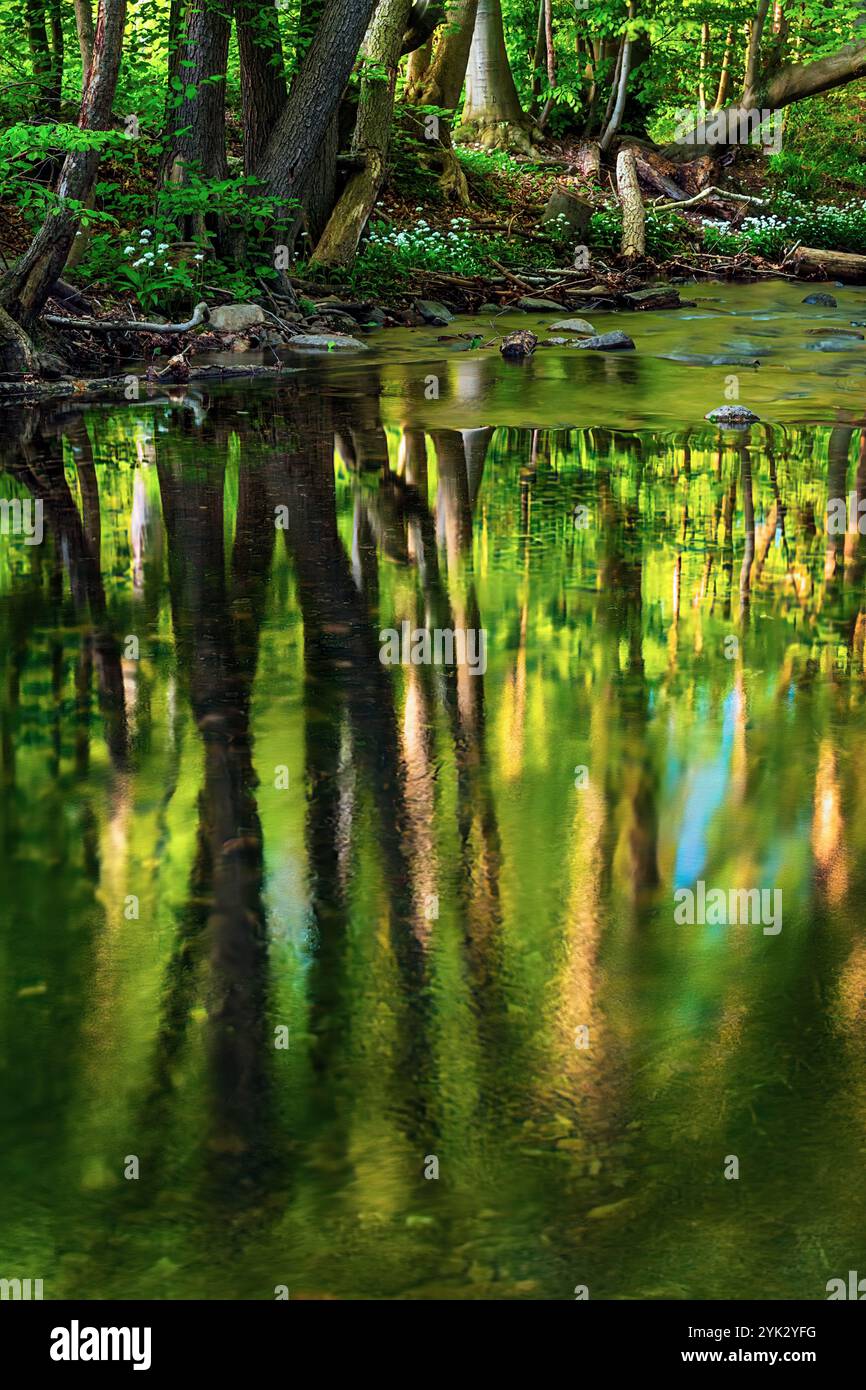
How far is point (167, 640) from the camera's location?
23.1ft

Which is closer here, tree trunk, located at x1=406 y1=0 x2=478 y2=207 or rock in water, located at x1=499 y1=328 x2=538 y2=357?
rock in water, located at x1=499 y1=328 x2=538 y2=357

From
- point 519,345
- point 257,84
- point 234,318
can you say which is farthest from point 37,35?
point 519,345

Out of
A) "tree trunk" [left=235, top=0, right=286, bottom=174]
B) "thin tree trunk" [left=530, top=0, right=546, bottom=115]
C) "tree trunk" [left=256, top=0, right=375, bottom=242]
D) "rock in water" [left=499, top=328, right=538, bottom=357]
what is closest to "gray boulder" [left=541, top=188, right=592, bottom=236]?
"tree trunk" [left=235, top=0, right=286, bottom=174]

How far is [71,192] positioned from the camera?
15.1m

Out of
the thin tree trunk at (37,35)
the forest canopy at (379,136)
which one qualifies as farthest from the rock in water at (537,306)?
the thin tree trunk at (37,35)

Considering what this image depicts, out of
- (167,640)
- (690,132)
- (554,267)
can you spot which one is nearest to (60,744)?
(167,640)

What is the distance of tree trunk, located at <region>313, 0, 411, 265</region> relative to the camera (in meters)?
21.8

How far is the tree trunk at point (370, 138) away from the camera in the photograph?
21.8 m

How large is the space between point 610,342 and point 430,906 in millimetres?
14829

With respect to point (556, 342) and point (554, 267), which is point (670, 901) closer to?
point (556, 342)

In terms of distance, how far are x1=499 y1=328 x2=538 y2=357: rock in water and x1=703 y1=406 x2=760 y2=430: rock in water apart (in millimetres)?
4590

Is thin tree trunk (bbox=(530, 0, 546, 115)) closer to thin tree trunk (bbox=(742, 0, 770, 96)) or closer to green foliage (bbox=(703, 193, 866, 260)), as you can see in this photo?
thin tree trunk (bbox=(742, 0, 770, 96))

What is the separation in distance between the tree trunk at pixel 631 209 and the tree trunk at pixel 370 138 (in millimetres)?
5606

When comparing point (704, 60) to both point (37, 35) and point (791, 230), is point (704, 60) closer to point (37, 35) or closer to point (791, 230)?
point (791, 230)
